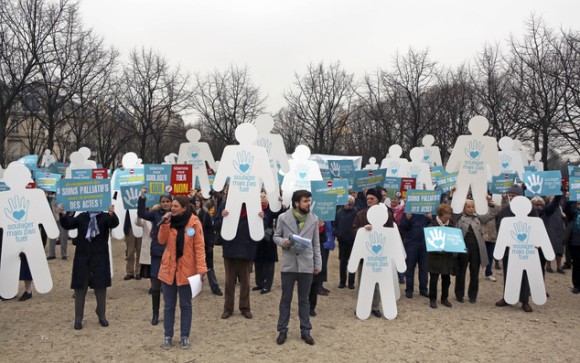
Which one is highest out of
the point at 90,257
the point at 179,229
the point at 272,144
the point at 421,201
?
the point at 272,144

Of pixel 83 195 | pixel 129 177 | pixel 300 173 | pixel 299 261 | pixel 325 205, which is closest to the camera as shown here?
pixel 299 261

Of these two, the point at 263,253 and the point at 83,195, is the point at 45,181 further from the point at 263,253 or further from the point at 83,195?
the point at 263,253

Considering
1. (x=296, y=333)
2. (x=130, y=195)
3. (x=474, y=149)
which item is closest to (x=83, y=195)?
(x=130, y=195)

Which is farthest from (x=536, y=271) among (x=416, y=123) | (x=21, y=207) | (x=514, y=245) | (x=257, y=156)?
(x=416, y=123)

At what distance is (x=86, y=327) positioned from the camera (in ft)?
20.7

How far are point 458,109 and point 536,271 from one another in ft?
79.3

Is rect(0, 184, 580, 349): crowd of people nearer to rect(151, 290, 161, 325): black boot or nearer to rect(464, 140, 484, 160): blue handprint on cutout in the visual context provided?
rect(151, 290, 161, 325): black boot

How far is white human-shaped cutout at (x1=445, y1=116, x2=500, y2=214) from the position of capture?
8.71 metres

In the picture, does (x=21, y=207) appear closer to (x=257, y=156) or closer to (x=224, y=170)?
(x=224, y=170)

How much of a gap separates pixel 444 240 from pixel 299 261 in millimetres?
3091

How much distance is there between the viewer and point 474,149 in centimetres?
888

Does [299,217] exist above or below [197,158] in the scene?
below

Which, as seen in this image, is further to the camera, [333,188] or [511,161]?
[511,161]

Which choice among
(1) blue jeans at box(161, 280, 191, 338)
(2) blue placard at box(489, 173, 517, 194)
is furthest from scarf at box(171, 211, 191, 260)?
(2) blue placard at box(489, 173, 517, 194)
